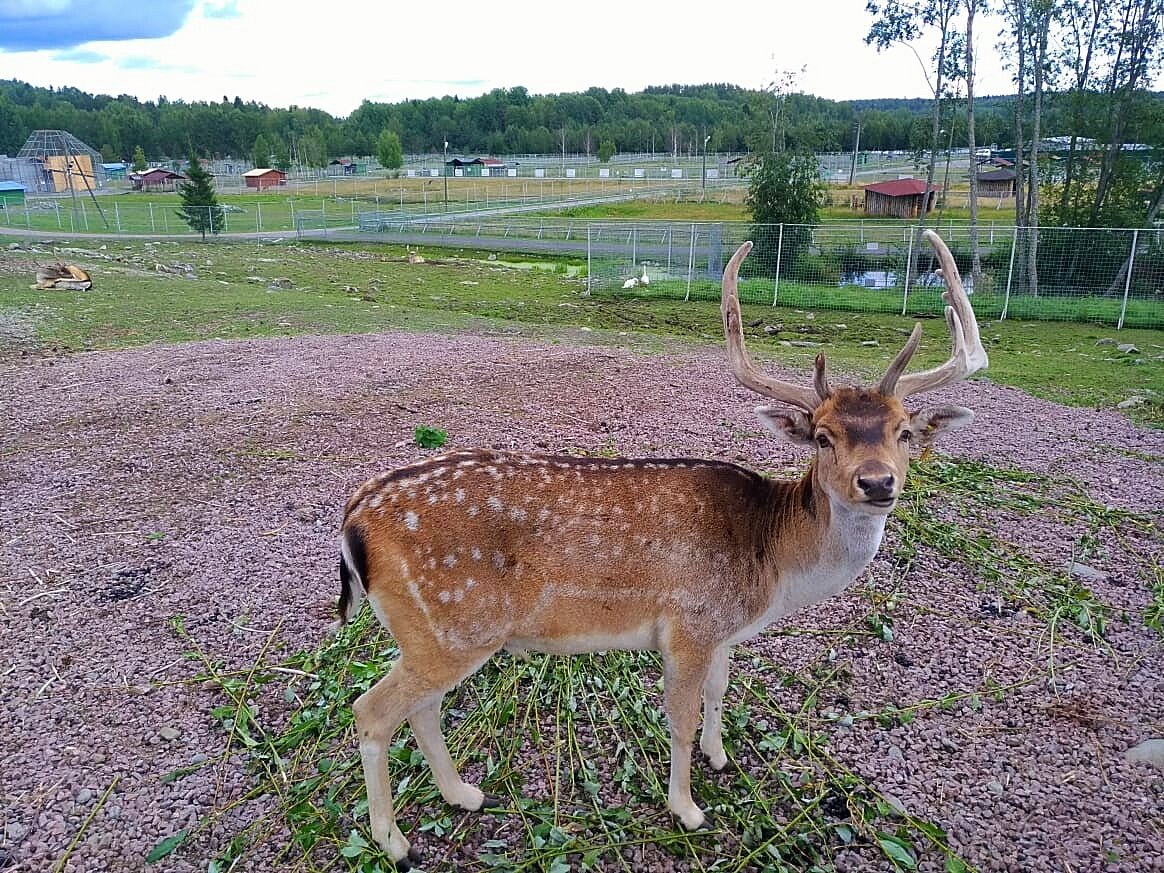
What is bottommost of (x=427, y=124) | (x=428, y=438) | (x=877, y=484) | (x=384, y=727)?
(x=428, y=438)

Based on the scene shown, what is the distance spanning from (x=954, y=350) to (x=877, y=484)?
1558 millimetres

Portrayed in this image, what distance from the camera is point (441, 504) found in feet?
A: 13.0

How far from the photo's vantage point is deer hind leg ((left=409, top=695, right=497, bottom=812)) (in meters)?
4.09

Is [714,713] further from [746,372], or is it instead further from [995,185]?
[995,185]

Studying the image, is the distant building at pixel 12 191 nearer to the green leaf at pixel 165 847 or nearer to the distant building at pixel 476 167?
the distant building at pixel 476 167

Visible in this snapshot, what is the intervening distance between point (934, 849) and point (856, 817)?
1.24ft

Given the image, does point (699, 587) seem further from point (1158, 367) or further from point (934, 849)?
point (1158, 367)

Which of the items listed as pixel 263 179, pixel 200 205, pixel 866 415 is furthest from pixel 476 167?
pixel 866 415

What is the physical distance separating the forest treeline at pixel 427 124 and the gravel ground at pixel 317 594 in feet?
262

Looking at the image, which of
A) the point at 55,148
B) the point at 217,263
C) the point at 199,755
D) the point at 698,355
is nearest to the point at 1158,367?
the point at 698,355

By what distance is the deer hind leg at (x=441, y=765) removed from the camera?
409 centimetres

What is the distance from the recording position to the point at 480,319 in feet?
58.3

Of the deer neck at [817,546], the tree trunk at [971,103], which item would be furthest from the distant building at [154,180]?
the deer neck at [817,546]

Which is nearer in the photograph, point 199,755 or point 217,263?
point 199,755
